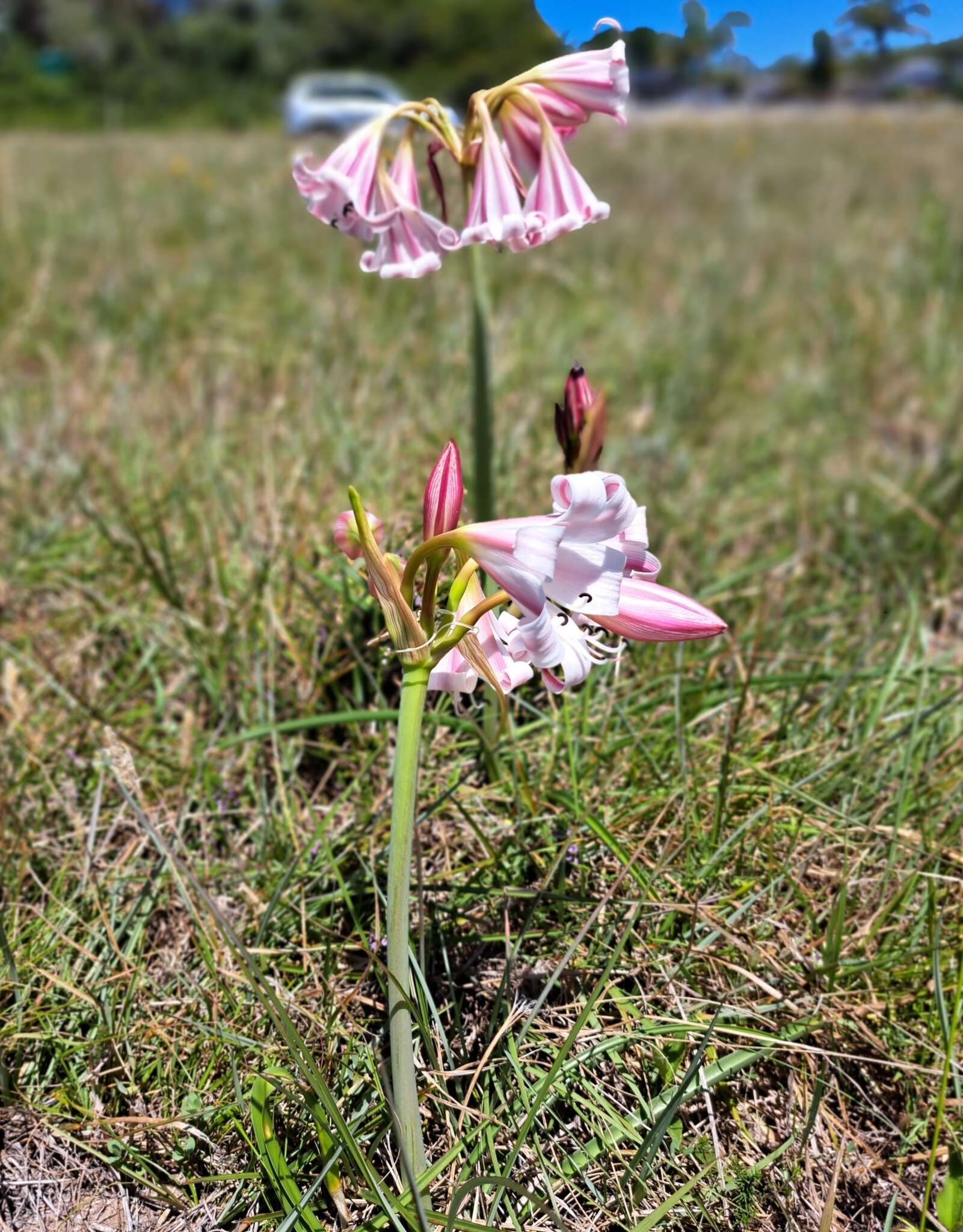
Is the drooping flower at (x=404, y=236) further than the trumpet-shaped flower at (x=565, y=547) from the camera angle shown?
Yes

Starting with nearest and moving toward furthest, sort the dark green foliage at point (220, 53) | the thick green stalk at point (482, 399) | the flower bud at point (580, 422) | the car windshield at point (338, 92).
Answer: the flower bud at point (580, 422), the thick green stalk at point (482, 399), the car windshield at point (338, 92), the dark green foliage at point (220, 53)

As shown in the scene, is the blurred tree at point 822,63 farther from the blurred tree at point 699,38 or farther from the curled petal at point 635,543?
the curled petal at point 635,543

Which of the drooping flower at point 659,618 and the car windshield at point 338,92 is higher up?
Result: the car windshield at point 338,92

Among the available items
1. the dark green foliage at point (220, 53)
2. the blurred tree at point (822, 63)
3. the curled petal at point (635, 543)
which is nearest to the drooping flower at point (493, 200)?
the blurred tree at point (822, 63)

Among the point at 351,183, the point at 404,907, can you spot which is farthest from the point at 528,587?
the point at 351,183

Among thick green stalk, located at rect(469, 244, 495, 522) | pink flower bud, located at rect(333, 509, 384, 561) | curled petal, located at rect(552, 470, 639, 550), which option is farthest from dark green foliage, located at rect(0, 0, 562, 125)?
curled petal, located at rect(552, 470, 639, 550)

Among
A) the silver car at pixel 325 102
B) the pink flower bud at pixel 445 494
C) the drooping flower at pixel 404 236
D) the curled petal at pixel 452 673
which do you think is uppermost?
the silver car at pixel 325 102
